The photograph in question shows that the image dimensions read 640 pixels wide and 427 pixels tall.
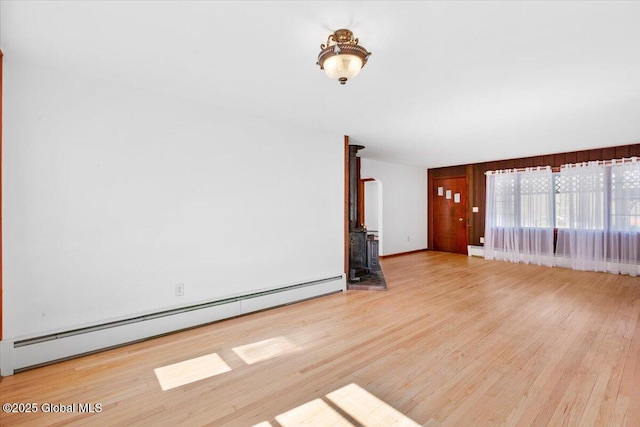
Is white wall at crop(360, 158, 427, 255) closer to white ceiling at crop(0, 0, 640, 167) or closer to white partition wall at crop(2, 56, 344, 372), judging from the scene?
white ceiling at crop(0, 0, 640, 167)

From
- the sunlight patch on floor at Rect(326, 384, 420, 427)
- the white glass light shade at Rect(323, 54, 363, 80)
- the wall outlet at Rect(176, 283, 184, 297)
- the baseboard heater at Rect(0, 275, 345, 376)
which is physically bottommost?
the sunlight patch on floor at Rect(326, 384, 420, 427)

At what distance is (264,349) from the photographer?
2.61 metres

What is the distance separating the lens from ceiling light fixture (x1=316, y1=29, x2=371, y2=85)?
6.13 feet

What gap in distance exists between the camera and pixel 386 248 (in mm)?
7336

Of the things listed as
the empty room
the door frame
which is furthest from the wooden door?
the empty room

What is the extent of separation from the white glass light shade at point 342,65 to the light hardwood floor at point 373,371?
223 centimetres

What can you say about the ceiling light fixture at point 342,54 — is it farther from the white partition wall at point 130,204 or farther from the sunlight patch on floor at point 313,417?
the sunlight patch on floor at point 313,417

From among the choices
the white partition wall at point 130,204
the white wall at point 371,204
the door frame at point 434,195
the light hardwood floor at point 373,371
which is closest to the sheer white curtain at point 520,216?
the door frame at point 434,195

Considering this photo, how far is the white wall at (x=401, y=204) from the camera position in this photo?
718 centimetres

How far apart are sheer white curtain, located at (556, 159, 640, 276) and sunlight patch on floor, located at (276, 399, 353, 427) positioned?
651 centimetres

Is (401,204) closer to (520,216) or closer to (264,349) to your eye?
(520,216)

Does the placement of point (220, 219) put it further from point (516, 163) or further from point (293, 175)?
point (516, 163)

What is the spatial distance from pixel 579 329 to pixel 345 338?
249cm

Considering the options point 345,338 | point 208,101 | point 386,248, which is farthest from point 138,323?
point 386,248
